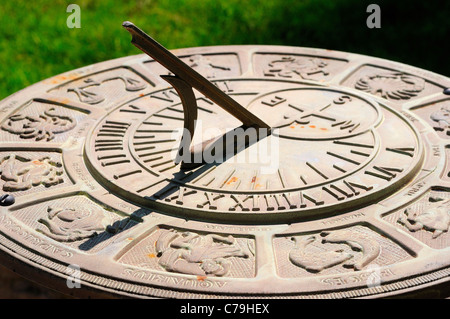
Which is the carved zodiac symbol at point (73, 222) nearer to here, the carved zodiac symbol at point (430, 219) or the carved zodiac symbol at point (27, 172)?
the carved zodiac symbol at point (27, 172)

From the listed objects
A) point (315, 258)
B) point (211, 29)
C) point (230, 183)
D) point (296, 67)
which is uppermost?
point (211, 29)

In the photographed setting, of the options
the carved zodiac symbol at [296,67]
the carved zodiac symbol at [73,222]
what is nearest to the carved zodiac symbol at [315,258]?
the carved zodiac symbol at [73,222]

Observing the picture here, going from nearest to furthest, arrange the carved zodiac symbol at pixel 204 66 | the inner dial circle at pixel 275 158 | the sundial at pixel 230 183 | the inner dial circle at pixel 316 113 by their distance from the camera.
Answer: the sundial at pixel 230 183, the inner dial circle at pixel 275 158, the inner dial circle at pixel 316 113, the carved zodiac symbol at pixel 204 66

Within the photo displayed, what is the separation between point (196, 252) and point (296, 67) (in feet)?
8.71

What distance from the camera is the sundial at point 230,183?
290 centimetres

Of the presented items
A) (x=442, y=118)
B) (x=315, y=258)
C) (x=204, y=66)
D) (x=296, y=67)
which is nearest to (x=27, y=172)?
(x=315, y=258)

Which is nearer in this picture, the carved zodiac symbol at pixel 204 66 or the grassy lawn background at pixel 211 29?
the carved zodiac symbol at pixel 204 66

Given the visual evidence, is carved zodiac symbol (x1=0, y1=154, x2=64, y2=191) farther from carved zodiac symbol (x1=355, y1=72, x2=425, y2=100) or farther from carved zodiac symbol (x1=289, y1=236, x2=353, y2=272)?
carved zodiac symbol (x1=355, y1=72, x2=425, y2=100)

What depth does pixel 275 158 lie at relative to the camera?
3.85m

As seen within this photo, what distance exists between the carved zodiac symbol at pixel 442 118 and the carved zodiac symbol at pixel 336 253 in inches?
55.6

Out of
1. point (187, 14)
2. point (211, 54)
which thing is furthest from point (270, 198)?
point (187, 14)

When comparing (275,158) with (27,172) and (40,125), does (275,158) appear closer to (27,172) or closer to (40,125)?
(27,172)

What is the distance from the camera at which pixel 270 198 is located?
11.3 feet

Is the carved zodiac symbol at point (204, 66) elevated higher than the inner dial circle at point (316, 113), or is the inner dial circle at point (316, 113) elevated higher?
the carved zodiac symbol at point (204, 66)
